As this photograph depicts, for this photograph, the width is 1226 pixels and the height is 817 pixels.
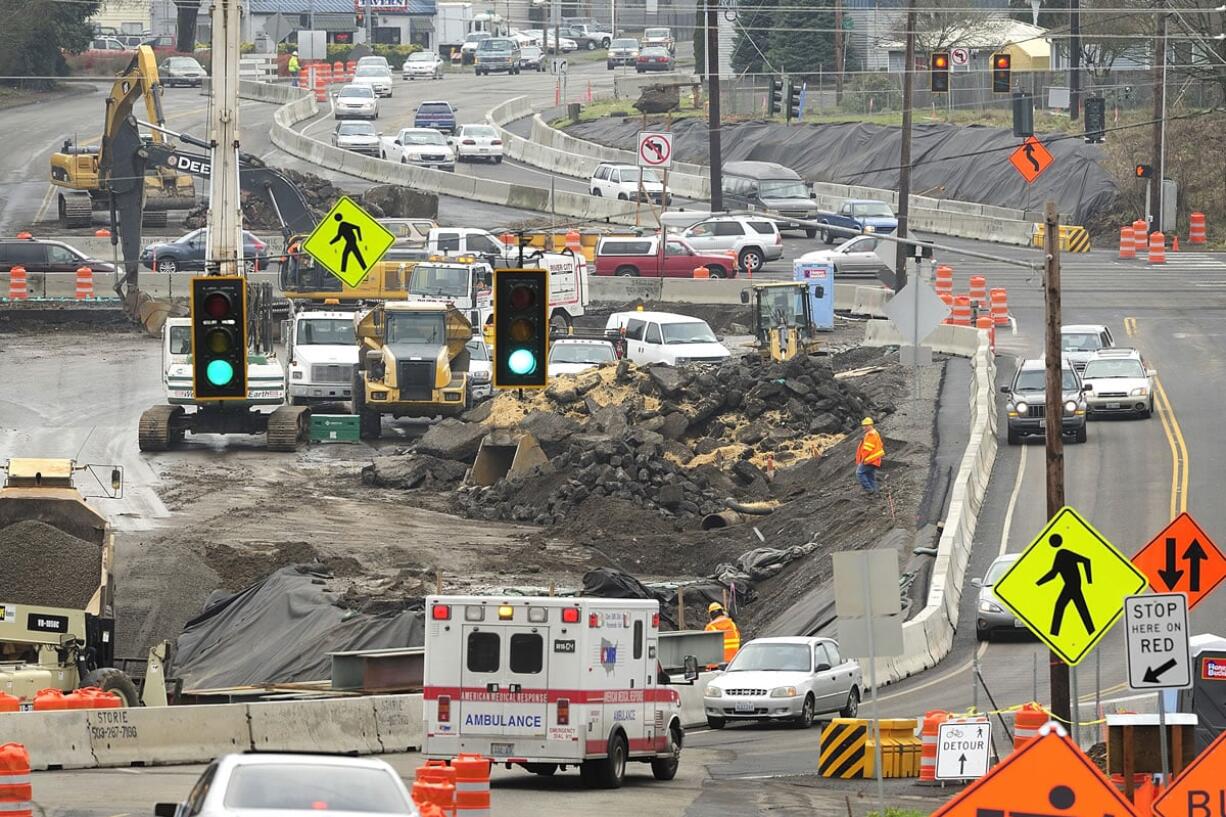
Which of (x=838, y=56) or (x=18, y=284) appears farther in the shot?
(x=838, y=56)

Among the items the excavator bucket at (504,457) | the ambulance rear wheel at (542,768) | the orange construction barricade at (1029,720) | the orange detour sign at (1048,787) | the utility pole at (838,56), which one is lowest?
the excavator bucket at (504,457)

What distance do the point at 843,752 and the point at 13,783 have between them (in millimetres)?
9753

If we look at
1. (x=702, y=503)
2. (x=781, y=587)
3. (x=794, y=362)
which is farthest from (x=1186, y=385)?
(x=781, y=587)

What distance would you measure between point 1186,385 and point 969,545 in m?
14.3

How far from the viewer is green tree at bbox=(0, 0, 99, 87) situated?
324 feet

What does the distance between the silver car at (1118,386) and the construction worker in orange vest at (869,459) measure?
7.59m

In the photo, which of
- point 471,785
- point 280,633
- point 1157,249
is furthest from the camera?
point 1157,249

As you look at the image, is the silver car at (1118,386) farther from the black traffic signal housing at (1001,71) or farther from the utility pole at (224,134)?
the utility pole at (224,134)

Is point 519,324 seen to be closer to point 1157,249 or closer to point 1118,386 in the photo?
point 1118,386

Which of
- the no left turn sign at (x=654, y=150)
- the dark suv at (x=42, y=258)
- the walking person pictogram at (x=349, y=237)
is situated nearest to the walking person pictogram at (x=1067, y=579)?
the walking person pictogram at (x=349, y=237)

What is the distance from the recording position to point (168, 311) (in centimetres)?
5681

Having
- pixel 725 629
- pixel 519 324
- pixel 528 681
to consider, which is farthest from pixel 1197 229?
pixel 519 324

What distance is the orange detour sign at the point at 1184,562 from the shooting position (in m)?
19.2

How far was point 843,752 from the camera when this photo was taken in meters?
22.3
